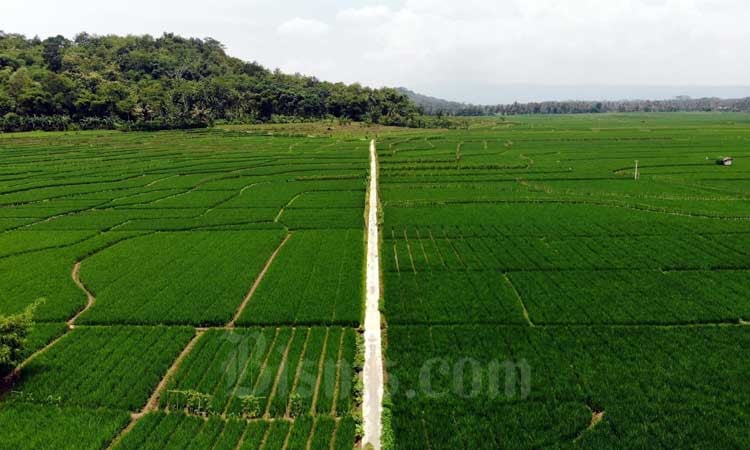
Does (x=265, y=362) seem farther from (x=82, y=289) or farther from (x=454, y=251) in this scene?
(x=454, y=251)

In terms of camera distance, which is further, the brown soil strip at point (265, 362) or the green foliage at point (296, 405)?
the brown soil strip at point (265, 362)

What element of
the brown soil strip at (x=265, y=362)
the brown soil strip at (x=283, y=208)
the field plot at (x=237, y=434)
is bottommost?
the field plot at (x=237, y=434)

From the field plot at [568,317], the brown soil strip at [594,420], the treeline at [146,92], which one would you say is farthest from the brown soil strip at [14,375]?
the treeline at [146,92]

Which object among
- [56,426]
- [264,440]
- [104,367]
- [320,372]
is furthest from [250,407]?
[104,367]

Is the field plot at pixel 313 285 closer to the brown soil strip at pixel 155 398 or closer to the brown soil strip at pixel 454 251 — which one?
the brown soil strip at pixel 155 398

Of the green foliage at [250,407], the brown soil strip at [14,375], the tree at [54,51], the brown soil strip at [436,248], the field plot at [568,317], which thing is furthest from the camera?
the tree at [54,51]
